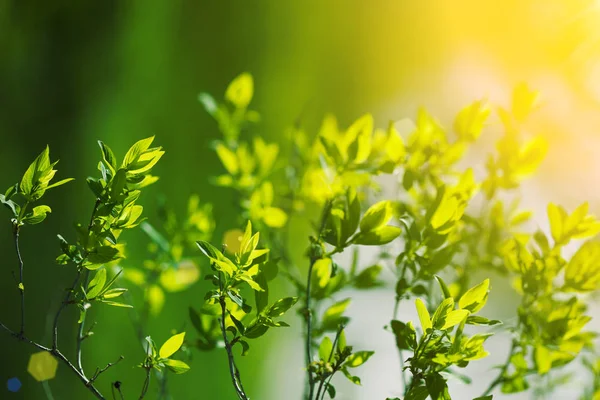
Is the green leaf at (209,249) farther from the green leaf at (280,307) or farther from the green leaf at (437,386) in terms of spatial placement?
the green leaf at (437,386)

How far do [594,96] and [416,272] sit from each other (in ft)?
3.63

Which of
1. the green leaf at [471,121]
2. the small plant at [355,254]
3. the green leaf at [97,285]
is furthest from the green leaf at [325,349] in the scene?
the green leaf at [471,121]

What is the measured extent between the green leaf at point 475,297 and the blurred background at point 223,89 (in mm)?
806

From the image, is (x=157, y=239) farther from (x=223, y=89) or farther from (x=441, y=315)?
(x=223, y=89)

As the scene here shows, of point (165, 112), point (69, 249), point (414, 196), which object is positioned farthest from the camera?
point (165, 112)

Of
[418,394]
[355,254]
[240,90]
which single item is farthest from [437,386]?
[240,90]

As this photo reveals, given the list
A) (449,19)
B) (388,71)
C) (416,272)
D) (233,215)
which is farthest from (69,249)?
(449,19)

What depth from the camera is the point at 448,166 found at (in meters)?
0.84

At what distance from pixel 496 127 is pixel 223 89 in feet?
2.31

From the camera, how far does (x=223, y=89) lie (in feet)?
4.53

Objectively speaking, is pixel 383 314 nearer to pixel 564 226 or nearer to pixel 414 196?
pixel 414 196

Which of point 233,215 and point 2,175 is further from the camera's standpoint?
point 233,215

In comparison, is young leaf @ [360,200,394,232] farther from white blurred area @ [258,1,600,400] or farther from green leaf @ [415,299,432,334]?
white blurred area @ [258,1,600,400]

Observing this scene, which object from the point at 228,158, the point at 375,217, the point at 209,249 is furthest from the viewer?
the point at 228,158
